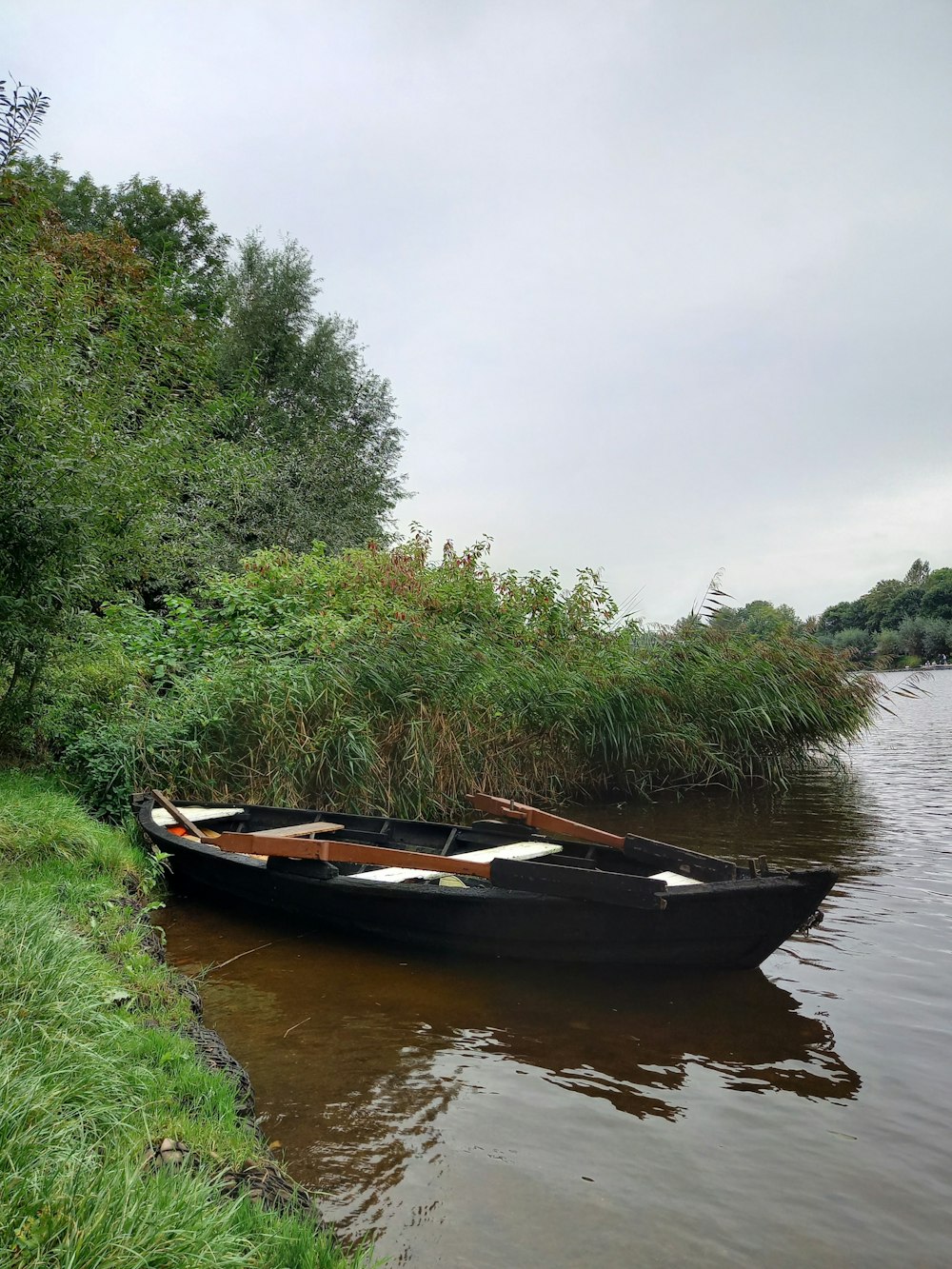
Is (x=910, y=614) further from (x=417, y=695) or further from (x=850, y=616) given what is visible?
(x=417, y=695)

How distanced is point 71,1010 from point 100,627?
22.9 ft

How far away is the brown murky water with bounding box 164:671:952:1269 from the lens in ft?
9.66

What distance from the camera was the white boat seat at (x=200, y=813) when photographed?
7637mm

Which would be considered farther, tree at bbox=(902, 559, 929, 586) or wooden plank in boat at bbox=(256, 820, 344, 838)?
tree at bbox=(902, 559, 929, 586)

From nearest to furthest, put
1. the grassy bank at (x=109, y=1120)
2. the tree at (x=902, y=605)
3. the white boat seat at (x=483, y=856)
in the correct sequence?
the grassy bank at (x=109, y=1120)
the white boat seat at (x=483, y=856)
the tree at (x=902, y=605)

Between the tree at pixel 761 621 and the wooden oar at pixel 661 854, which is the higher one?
the tree at pixel 761 621

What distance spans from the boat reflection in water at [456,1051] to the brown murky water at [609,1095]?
0.5 inches

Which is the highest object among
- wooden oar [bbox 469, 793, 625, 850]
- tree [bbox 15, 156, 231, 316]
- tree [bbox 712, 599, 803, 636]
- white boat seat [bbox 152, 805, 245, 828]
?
tree [bbox 15, 156, 231, 316]

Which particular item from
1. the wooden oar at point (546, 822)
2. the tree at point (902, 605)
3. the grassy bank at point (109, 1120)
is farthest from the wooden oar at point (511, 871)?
the tree at point (902, 605)

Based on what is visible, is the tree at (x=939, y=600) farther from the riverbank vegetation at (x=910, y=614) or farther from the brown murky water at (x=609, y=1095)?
the brown murky water at (x=609, y=1095)

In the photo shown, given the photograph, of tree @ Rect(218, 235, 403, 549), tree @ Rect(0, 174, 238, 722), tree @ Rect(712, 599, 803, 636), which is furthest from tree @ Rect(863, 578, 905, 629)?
tree @ Rect(0, 174, 238, 722)

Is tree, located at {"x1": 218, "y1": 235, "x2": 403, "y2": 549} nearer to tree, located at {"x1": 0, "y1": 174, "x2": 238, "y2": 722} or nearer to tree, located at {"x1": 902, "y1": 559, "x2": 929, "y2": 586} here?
tree, located at {"x1": 0, "y1": 174, "x2": 238, "y2": 722}

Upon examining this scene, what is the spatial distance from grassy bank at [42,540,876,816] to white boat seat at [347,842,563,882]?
296 cm

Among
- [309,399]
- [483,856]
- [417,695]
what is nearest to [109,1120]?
[483,856]
